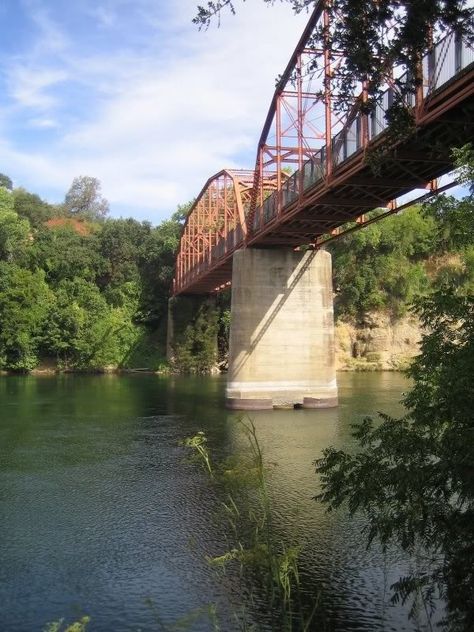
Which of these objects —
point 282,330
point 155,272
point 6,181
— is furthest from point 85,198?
point 282,330

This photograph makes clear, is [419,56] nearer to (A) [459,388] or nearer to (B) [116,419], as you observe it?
(A) [459,388]

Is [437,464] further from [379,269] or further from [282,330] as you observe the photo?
[379,269]

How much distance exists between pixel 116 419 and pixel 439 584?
24.3 m

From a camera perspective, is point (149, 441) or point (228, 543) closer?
point (228, 543)

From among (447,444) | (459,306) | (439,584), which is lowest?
(439,584)

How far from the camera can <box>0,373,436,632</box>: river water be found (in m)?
9.91

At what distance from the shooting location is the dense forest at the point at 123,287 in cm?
6538

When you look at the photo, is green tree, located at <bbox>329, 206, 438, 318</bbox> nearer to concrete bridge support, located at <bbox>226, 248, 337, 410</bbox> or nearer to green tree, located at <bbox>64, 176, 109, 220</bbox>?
concrete bridge support, located at <bbox>226, 248, 337, 410</bbox>

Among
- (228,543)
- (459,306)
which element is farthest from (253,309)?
(459,306)

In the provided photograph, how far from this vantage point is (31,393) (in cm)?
4331

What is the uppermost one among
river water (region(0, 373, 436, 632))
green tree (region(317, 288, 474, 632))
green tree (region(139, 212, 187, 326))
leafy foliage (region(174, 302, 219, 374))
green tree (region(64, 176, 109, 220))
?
green tree (region(64, 176, 109, 220))

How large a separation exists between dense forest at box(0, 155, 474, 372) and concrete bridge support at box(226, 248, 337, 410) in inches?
1237

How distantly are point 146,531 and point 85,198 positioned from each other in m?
136

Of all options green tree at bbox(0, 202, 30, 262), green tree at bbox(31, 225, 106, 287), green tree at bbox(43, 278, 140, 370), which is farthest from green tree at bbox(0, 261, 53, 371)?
green tree at bbox(31, 225, 106, 287)
